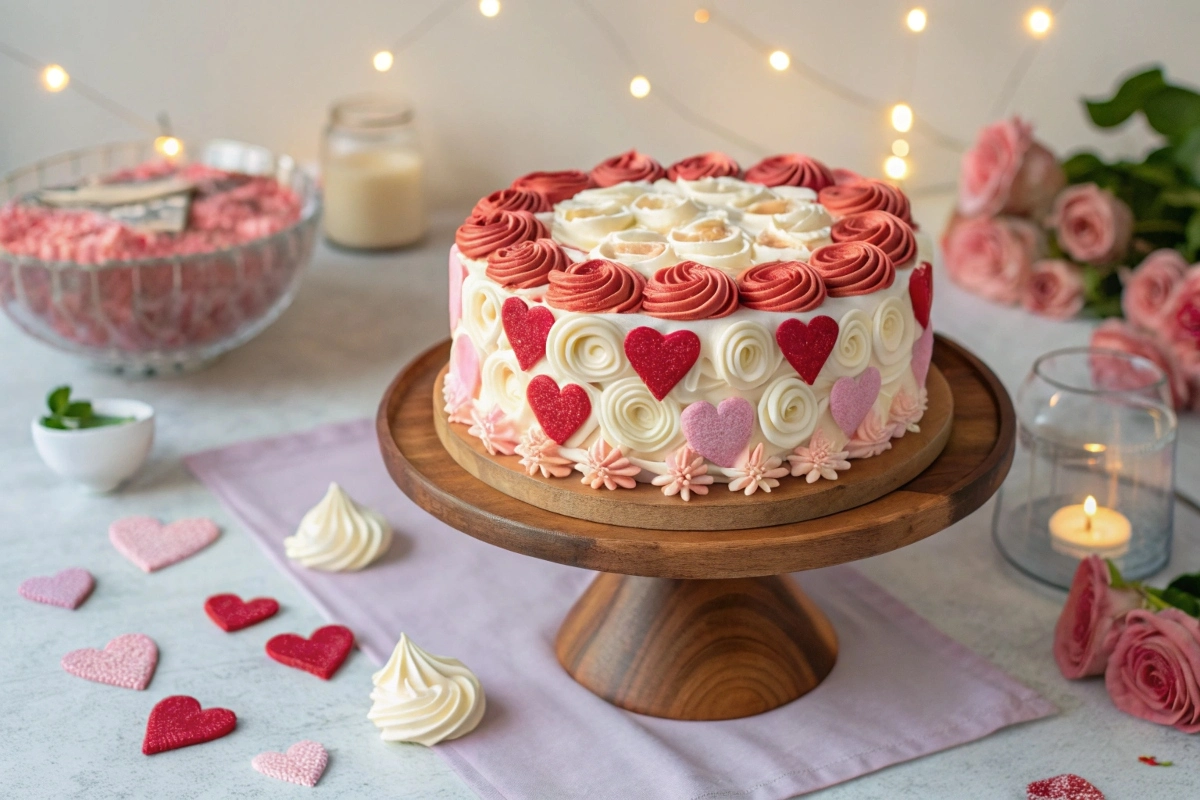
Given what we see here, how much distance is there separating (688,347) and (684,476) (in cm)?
13

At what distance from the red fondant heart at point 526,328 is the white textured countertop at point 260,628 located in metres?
0.45

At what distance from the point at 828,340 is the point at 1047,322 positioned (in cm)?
135

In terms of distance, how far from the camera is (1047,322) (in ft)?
7.96

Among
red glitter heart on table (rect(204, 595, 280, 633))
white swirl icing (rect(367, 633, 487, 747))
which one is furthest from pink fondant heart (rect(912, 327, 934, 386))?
red glitter heart on table (rect(204, 595, 280, 633))

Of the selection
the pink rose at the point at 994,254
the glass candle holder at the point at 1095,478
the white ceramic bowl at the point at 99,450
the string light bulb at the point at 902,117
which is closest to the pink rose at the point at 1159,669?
the glass candle holder at the point at 1095,478

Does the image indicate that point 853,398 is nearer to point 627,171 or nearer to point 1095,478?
point 627,171

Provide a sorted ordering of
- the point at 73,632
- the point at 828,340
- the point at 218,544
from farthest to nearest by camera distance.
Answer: the point at 218,544, the point at 73,632, the point at 828,340

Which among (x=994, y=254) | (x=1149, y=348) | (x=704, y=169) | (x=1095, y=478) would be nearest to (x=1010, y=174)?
(x=994, y=254)

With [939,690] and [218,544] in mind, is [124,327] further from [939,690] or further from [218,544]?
[939,690]

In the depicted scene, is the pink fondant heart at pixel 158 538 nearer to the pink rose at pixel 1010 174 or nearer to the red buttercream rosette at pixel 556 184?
the red buttercream rosette at pixel 556 184

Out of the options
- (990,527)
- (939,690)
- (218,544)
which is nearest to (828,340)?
(939,690)

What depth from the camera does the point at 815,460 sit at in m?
1.26

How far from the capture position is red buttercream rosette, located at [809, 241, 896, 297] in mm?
1267

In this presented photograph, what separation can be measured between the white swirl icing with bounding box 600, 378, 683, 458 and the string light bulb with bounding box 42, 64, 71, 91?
1.76 meters
